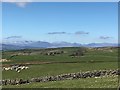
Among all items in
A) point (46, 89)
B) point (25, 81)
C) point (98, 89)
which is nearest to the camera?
point (98, 89)

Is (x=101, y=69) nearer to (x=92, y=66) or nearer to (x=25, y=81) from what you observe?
(x=92, y=66)

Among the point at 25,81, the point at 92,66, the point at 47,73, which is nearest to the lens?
the point at 25,81

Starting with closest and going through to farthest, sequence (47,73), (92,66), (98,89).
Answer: (98,89), (47,73), (92,66)

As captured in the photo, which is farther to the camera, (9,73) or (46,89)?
(9,73)

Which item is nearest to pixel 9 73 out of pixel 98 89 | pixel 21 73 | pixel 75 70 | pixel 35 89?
pixel 21 73

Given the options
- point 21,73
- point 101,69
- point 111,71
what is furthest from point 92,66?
point 21,73

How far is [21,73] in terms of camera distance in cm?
7000

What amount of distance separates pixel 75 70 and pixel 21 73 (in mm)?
10998

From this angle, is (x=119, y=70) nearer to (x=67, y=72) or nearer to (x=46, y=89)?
(x=67, y=72)

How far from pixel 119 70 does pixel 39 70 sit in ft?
57.3

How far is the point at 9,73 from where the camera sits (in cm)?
7144

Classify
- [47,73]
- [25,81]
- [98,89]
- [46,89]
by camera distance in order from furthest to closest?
[47,73]
[25,81]
[46,89]
[98,89]

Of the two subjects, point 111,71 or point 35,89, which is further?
point 111,71

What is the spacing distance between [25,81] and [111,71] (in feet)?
54.1
